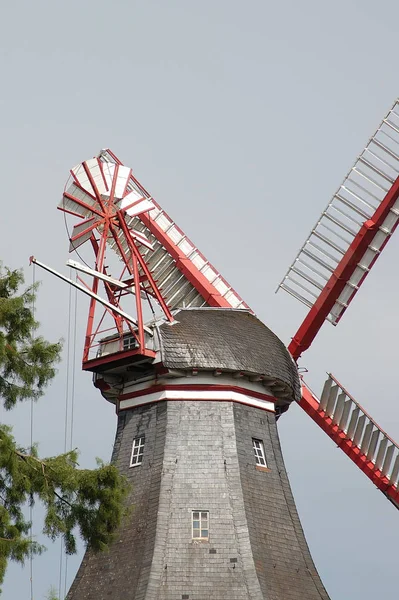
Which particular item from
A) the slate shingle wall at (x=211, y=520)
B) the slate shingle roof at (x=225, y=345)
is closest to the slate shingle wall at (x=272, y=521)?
the slate shingle wall at (x=211, y=520)

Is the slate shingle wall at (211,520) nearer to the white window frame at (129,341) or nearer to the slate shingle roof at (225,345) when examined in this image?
the slate shingle roof at (225,345)

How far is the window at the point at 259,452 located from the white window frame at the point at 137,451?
2464mm

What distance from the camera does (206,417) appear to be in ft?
98.4

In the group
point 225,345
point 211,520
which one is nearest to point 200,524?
point 211,520

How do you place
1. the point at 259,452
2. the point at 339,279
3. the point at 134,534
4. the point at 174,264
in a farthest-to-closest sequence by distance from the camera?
the point at 174,264, the point at 339,279, the point at 259,452, the point at 134,534

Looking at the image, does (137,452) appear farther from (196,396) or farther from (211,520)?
(211,520)

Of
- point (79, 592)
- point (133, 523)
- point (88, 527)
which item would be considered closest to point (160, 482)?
point (133, 523)

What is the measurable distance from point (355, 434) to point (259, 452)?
14.2ft

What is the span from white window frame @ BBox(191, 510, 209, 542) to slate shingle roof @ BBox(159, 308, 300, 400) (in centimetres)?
317

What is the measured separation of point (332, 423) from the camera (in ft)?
112

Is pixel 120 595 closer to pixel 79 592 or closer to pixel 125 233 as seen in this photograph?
pixel 79 592

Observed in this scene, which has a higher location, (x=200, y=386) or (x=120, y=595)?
(x=200, y=386)

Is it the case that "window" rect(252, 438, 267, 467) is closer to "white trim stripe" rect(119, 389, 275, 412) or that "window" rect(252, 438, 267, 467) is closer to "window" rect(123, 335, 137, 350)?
"white trim stripe" rect(119, 389, 275, 412)

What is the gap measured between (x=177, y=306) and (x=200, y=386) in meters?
4.93
